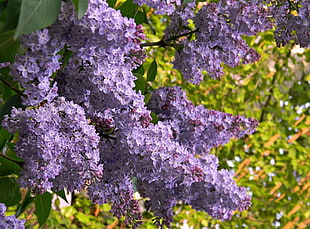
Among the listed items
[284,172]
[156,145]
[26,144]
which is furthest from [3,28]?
[284,172]

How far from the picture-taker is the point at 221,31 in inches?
38.1

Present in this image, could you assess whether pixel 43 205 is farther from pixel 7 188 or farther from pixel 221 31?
pixel 221 31

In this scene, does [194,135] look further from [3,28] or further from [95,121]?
[3,28]

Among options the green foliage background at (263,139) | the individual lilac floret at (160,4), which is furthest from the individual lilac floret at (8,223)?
the green foliage background at (263,139)

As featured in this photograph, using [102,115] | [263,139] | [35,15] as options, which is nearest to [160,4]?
[102,115]

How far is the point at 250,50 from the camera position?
44.3 inches

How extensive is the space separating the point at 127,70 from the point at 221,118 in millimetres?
398

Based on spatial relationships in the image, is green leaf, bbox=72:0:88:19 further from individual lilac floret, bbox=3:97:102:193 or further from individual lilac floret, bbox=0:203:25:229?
individual lilac floret, bbox=0:203:25:229

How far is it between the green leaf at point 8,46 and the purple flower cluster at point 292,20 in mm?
535

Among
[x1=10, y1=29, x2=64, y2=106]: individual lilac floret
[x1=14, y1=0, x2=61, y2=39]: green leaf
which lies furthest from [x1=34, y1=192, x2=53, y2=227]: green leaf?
[x1=14, y1=0, x2=61, y2=39]: green leaf

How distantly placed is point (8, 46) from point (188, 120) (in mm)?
448

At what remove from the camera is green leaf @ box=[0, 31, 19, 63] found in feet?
1.99

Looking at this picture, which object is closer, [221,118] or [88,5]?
[88,5]

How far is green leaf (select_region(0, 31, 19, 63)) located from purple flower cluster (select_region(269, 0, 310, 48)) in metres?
0.53
